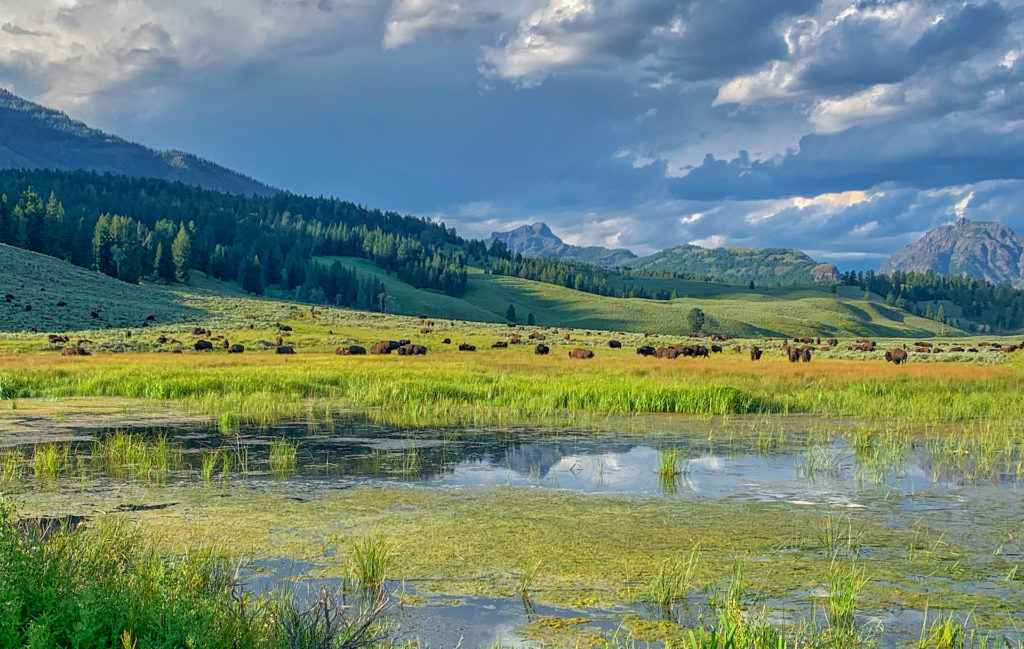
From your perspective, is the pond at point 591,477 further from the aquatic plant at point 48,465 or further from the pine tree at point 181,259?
the pine tree at point 181,259

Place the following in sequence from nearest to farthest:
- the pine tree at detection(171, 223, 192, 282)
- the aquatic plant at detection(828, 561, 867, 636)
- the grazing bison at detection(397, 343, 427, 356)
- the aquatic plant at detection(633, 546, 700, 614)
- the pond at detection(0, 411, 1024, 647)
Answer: the aquatic plant at detection(828, 561, 867, 636)
the pond at detection(0, 411, 1024, 647)
the aquatic plant at detection(633, 546, 700, 614)
the grazing bison at detection(397, 343, 427, 356)
the pine tree at detection(171, 223, 192, 282)

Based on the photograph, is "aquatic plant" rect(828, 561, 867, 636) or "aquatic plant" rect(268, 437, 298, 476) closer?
"aquatic plant" rect(828, 561, 867, 636)

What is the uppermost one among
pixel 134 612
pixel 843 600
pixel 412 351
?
pixel 412 351

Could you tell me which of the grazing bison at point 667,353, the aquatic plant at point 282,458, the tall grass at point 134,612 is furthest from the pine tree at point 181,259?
the tall grass at point 134,612

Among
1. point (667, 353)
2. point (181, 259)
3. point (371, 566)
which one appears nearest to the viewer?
point (371, 566)

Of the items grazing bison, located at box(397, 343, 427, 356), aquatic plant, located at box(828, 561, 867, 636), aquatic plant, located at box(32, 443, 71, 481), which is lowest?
aquatic plant, located at box(32, 443, 71, 481)

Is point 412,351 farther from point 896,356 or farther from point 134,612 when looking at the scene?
point 134,612

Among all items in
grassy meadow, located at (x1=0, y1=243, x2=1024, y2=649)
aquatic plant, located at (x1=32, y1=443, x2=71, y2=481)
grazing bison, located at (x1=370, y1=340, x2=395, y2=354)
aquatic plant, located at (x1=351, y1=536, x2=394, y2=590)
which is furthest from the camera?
grazing bison, located at (x1=370, y1=340, x2=395, y2=354)

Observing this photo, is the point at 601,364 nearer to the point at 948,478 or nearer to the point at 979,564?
the point at 948,478

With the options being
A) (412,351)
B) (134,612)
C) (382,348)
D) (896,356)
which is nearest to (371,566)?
(134,612)

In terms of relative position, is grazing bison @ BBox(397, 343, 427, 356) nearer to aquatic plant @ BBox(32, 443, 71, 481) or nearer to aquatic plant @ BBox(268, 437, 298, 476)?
aquatic plant @ BBox(268, 437, 298, 476)

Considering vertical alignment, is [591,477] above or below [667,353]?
below

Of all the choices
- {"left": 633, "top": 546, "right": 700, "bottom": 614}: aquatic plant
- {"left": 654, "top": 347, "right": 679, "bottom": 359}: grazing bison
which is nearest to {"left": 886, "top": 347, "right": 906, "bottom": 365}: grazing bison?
{"left": 654, "top": 347, "right": 679, "bottom": 359}: grazing bison

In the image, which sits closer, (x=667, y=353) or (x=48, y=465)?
(x=48, y=465)
